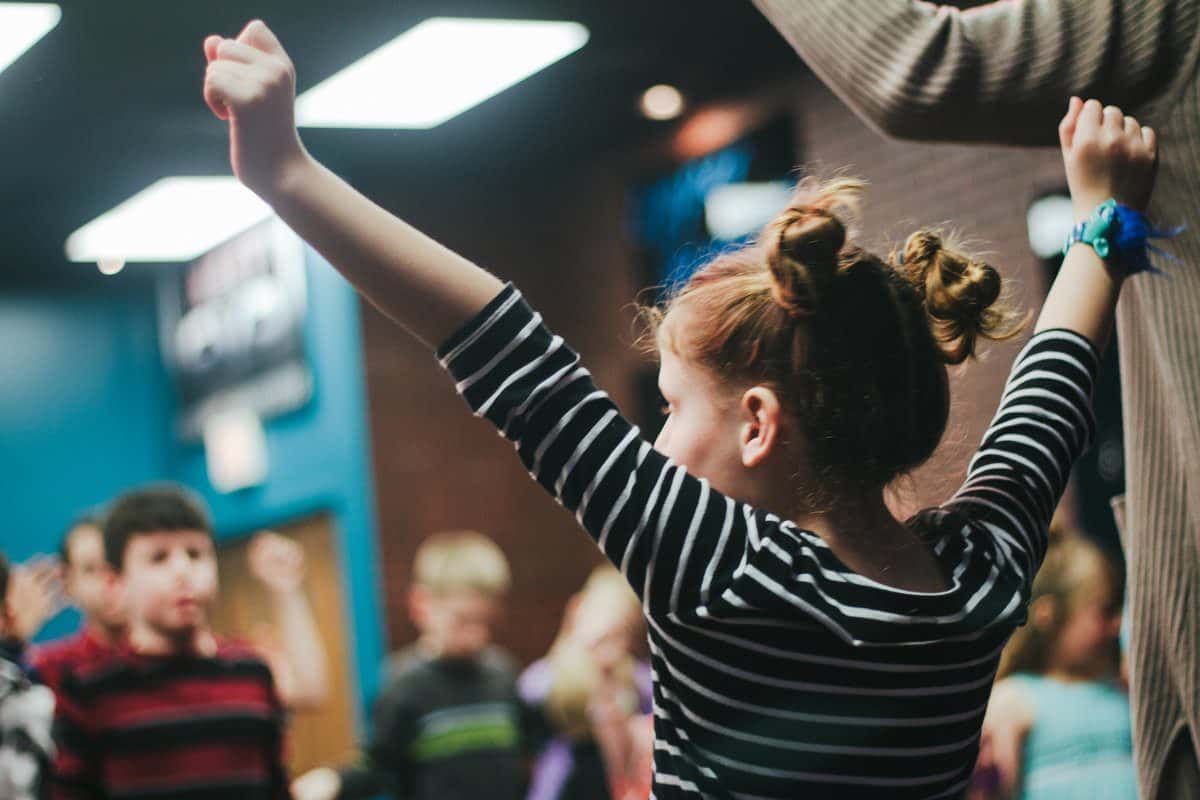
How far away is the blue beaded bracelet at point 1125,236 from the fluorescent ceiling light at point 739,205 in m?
3.89

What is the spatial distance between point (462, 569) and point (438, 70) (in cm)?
139

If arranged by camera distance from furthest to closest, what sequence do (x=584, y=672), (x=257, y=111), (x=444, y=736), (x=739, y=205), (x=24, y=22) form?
(x=739, y=205) → (x=584, y=672) → (x=444, y=736) → (x=24, y=22) → (x=257, y=111)

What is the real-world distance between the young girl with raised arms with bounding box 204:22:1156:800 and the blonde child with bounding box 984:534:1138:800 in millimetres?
1787

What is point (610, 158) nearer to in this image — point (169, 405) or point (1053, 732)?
point (169, 405)

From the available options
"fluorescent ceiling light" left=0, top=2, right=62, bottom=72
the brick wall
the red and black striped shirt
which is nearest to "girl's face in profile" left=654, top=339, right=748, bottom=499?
the red and black striped shirt

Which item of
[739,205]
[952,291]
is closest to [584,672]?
[739,205]

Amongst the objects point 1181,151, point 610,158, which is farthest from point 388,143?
point 1181,151

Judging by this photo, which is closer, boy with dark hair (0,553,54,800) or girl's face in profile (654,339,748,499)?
girl's face in profile (654,339,748,499)

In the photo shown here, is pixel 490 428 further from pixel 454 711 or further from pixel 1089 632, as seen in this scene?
pixel 1089 632

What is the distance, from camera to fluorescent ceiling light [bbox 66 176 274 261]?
508cm

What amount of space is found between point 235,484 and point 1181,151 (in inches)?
223

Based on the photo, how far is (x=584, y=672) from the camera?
3930mm

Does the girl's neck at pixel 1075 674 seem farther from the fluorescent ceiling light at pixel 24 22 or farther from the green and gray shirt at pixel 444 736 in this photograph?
the fluorescent ceiling light at pixel 24 22

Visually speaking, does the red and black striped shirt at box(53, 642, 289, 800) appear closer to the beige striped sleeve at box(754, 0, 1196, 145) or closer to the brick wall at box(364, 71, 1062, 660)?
the beige striped sleeve at box(754, 0, 1196, 145)
